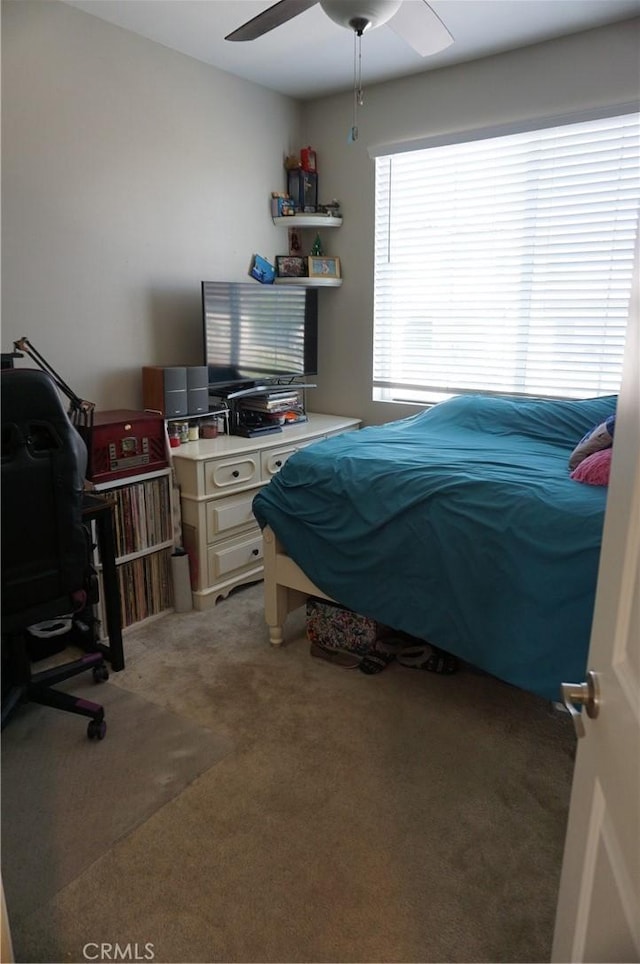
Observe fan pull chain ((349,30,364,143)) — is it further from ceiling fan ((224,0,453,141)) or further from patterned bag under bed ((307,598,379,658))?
patterned bag under bed ((307,598,379,658))

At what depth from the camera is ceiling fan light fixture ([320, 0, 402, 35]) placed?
1.94 metres

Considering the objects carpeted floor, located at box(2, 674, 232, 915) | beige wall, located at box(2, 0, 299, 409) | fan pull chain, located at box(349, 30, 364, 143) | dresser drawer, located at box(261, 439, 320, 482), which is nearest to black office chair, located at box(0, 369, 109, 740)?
carpeted floor, located at box(2, 674, 232, 915)

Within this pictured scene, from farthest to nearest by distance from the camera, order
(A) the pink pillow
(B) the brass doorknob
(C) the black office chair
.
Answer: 1. (A) the pink pillow
2. (C) the black office chair
3. (B) the brass doorknob

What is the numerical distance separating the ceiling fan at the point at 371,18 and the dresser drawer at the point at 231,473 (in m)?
1.73

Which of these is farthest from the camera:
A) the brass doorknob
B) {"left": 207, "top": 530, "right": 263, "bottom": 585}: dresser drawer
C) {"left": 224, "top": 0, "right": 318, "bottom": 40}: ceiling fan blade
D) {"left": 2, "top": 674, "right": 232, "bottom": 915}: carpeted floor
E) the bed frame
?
{"left": 207, "top": 530, "right": 263, "bottom": 585}: dresser drawer

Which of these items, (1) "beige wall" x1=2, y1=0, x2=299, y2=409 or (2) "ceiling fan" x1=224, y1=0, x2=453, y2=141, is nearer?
(2) "ceiling fan" x1=224, y1=0, x2=453, y2=141

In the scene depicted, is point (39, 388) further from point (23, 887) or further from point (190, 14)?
point (190, 14)

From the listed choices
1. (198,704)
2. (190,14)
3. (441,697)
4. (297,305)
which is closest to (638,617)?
(441,697)

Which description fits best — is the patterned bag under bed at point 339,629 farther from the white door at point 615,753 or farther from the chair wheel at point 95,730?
the white door at point 615,753

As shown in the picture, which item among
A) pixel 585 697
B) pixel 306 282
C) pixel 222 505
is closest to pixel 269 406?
pixel 222 505

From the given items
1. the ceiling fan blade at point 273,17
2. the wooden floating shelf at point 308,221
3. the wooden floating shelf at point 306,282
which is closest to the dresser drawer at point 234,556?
the wooden floating shelf at point 306,282

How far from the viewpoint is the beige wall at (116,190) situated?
265 centimetres

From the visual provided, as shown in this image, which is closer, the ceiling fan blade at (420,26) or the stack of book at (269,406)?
the ceiling fan blade at (420,26)

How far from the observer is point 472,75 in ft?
11.0
